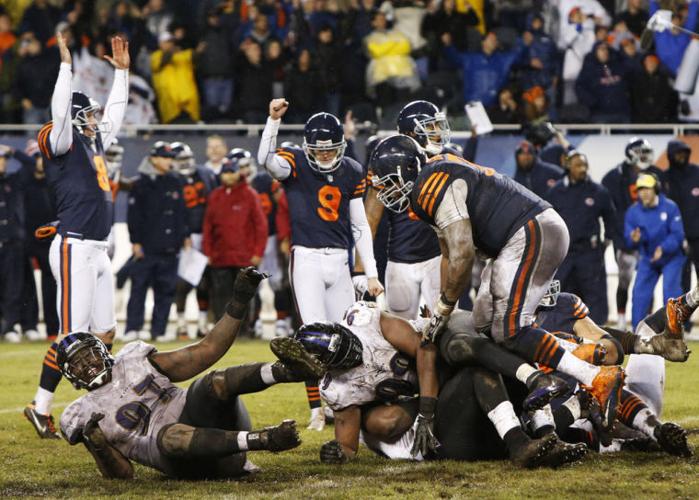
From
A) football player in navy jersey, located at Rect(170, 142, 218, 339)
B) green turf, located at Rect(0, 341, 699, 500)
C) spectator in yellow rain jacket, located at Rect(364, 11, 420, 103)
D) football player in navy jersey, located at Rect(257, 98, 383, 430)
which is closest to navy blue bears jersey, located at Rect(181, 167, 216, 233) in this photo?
football player in navy jersey, located at Rect(170, 142, 218, 339)

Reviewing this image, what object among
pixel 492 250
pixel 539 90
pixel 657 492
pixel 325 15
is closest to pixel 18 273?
pixel 325 15

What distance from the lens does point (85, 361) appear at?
5.32m

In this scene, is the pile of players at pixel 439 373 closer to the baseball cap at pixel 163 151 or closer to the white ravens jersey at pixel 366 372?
the white ravens jersey at pixel 366 372

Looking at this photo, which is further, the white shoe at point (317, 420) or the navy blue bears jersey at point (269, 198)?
the navy blue bears jersey at point (269, 198)

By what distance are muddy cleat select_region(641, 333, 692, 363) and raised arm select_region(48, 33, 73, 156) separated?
3258mm

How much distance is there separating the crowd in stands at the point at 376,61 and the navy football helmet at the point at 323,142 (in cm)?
614

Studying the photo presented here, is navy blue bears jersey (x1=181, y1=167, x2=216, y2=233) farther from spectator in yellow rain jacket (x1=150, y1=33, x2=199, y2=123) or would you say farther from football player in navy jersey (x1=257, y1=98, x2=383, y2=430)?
football player in navy jersey (x1=257, y1=98, x2=383, y2=430)

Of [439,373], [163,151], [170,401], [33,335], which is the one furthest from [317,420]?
[33,335]

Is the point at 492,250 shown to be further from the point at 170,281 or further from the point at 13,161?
the point at 13,161

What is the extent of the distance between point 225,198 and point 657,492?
24.3 ft

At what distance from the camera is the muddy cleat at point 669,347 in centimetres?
570

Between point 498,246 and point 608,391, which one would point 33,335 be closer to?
point 498,246

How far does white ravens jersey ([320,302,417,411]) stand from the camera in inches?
222

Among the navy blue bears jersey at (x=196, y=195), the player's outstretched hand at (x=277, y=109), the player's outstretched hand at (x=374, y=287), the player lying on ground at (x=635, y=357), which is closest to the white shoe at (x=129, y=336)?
the navy blue bears jersey at (x=196, y=195)
